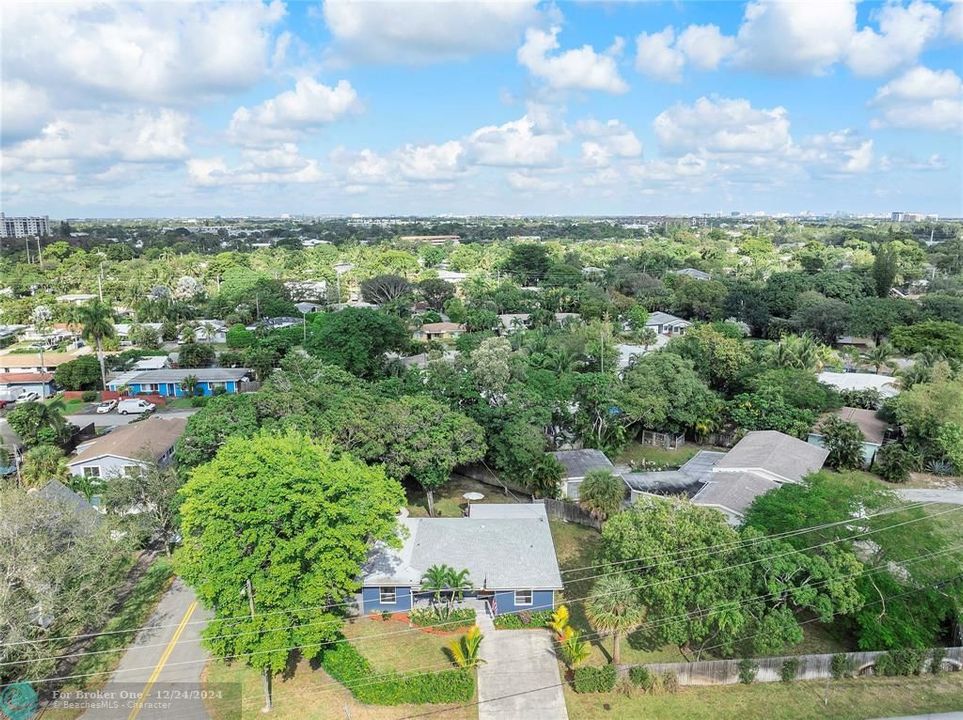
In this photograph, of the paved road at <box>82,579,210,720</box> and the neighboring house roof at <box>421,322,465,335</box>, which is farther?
the neighboring house roof at <box>421,322,465,335</box>

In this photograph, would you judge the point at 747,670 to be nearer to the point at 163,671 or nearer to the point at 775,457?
the point at 775,457

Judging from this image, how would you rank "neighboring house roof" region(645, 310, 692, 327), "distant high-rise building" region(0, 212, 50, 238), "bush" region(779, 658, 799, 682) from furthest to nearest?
"distant high-rise building" region(0, 212, 50, 238), "neighboring house roof" region(645, 310, 692, 327), "bush" region(779, 658, 799, 682)

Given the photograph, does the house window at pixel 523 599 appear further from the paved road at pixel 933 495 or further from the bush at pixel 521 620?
the paved road at pixel 933 495

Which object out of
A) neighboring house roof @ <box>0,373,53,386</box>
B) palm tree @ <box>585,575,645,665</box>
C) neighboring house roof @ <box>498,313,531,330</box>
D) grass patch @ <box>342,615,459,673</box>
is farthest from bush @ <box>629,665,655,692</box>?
neighboring house roof @ <box>0,373,53,386</box>

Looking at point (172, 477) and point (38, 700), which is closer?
point (38, 700)

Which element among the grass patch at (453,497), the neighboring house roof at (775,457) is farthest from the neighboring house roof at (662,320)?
the grass patch at (453,497)

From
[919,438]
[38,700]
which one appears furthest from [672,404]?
[38,700]

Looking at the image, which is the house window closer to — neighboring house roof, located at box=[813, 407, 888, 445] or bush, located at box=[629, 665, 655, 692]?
bush, located at box=[629, 665, 655, 692]

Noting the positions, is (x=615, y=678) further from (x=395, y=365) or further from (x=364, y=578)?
(x=395, y=365)
